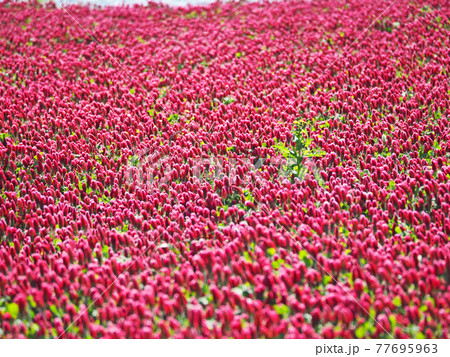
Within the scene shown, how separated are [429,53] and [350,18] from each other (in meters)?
3.26

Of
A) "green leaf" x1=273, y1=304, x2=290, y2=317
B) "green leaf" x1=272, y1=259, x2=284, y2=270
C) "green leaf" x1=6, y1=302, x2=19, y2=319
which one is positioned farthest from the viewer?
"green leaf" x1=272, y1=259, x2=284, y2=270

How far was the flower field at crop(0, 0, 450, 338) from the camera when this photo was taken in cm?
363

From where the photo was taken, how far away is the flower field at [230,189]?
363cm

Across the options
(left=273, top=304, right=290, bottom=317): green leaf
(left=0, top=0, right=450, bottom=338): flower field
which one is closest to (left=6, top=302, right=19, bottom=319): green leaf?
(left=0, top=0, right=450, bottom=338): flower field

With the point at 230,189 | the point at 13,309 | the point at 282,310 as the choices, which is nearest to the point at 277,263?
the point at 282,310

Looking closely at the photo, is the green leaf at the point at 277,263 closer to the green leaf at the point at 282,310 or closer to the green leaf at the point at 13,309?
the green leaf at the point at 282,310

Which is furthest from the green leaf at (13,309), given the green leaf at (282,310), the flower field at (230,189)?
the green leaf at (282,310)

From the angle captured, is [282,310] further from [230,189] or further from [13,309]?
[13,309]

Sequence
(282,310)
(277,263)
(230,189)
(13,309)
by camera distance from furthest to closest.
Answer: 1. (230,189)
2. (277,263)
3. (13,309)
4. (282,310)

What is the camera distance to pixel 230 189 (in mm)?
5211

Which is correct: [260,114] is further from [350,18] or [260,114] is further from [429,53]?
[350,18]

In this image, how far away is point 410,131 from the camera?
6.10 metres

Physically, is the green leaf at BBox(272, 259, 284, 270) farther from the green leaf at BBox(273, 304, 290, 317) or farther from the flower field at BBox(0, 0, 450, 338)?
the green leaf at BBox(273, 304, 290, 317)
